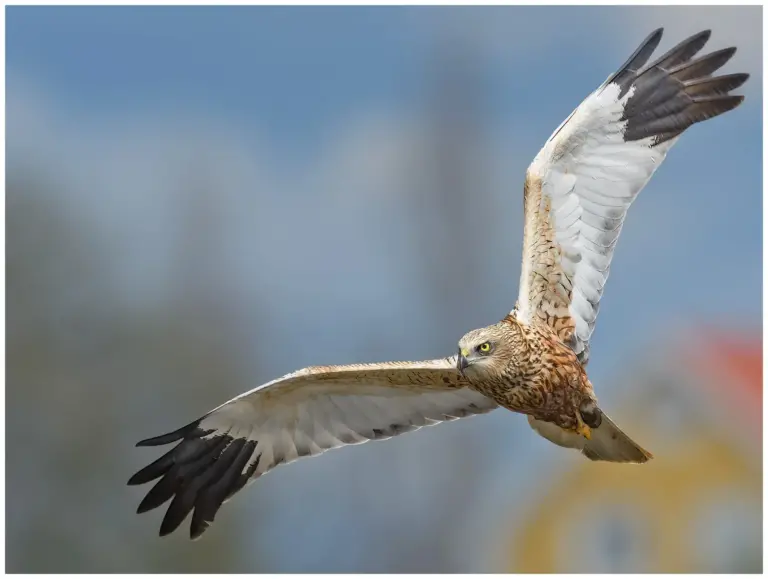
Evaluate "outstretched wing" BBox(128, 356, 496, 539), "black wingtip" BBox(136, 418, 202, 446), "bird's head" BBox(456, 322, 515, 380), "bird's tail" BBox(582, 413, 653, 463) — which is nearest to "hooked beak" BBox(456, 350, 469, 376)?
"bird's head" BBox(456, 322, 515, 380)

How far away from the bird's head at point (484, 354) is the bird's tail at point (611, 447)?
0.89 metres

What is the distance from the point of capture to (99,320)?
63.1 feet

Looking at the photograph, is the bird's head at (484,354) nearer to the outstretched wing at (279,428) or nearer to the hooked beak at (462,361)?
the hooked beak at (462,361)

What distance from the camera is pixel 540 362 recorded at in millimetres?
7129

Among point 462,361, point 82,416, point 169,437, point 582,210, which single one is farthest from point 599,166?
point 82,416

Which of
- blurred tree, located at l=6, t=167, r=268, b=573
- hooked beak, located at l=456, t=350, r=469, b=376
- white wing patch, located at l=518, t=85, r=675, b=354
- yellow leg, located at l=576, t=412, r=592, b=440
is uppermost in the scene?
white wing patch, located at l=518, t=85, r=675, b=354

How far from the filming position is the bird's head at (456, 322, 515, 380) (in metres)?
6.98

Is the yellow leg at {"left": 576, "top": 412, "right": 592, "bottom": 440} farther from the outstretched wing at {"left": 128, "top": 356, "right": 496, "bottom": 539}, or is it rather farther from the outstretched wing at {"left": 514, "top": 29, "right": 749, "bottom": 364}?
the outstretched wing at {"left": 128, "top": 356, "right": 496, "bottom": 539}

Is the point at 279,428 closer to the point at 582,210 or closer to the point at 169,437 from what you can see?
the point at 169,437

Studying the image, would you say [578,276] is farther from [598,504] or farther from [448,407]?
[598,504]

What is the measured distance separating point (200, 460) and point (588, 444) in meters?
2.58

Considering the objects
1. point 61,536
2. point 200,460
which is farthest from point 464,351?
point 61,536

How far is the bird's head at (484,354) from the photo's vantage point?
22.9 ft

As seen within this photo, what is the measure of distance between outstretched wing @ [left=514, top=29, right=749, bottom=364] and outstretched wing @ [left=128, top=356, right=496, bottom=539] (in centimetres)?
96
